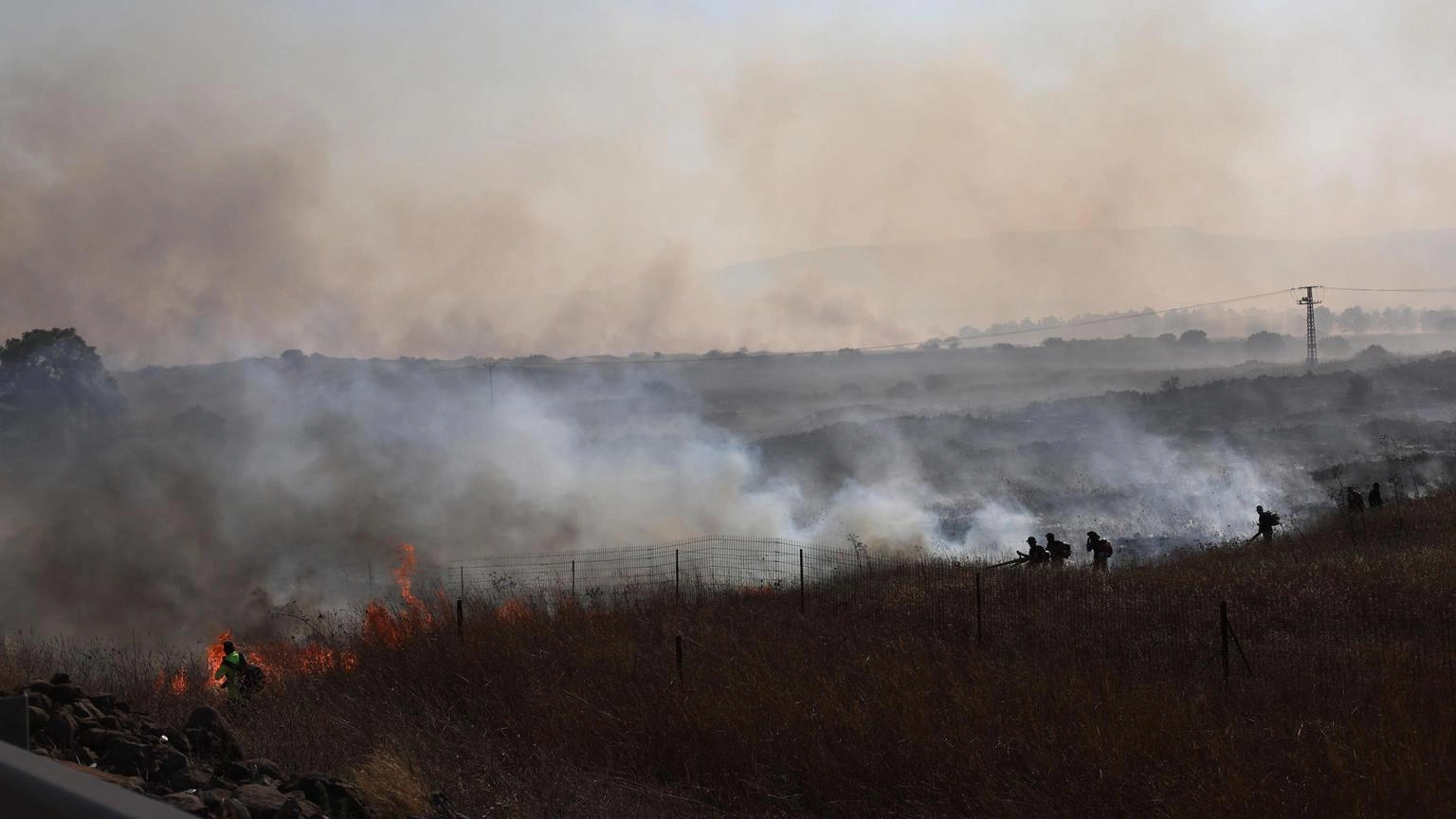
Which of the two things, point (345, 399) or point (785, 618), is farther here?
point (345, 399)

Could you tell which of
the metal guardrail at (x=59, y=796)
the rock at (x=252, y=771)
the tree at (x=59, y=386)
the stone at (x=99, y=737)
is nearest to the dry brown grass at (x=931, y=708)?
the rock at (x=252, y=771)

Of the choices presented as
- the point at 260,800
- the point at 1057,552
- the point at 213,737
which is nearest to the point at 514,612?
the point at 213,737

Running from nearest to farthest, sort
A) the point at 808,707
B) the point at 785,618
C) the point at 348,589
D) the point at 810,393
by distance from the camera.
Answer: the point at 808,707 < the point at 785,618 < the point at 348,589 < the point at 810,393

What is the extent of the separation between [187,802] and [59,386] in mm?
46175

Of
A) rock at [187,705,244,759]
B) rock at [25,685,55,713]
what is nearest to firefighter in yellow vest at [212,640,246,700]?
rock at [187,705,244,759]

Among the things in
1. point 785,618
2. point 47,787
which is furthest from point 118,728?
point 785,618

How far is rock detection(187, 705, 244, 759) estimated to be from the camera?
29.9ft

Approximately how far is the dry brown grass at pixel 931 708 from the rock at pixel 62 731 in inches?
68.2

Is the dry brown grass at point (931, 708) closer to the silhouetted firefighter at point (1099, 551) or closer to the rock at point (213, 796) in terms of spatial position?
the rock at point (213, 796)

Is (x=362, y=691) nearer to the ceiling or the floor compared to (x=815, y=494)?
nearer to the floor

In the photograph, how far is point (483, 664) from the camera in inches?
560

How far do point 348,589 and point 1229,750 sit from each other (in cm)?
2226

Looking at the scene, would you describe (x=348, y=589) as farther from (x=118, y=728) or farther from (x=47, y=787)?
(x=47, y=787)

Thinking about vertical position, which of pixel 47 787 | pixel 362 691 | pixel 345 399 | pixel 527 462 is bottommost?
pixel 362 691
